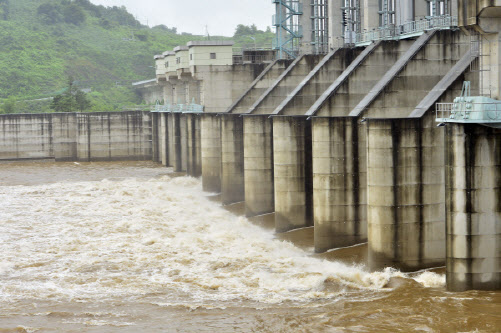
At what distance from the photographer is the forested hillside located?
95.2m

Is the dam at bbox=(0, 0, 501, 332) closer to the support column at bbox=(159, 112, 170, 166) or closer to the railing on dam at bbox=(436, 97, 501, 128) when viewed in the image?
the railing on dam at bbox=(436, 97, 501, 128)

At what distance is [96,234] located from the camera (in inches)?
1236

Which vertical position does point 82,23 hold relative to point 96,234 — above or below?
above

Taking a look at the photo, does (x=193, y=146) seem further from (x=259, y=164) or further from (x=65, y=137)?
(x=259, y=164)

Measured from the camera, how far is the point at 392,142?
22.0m

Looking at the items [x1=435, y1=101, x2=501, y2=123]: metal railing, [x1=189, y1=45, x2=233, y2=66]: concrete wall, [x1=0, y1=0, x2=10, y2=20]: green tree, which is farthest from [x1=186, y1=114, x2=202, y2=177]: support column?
[x1=0, y1=0, x2=10, y2=20]: green tree

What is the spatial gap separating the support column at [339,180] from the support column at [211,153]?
18768 millimetres

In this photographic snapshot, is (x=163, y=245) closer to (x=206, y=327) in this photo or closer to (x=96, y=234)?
(x=96, y=234)

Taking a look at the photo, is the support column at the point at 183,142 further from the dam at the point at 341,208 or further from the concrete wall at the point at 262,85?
the concrete wall at the point at 262,85

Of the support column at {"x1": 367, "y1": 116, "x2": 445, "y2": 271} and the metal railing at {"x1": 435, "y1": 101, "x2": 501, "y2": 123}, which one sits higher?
the metal railing at {"x1": 435, "y1": 101, "x2": 501, "y2": 123}

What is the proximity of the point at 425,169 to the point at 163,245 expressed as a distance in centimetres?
1080

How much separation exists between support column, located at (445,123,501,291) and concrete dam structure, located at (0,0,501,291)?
0.08 ft

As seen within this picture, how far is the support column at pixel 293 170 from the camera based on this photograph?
30.4m

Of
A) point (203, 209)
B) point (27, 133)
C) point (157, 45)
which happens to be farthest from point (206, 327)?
point (157, 45)
